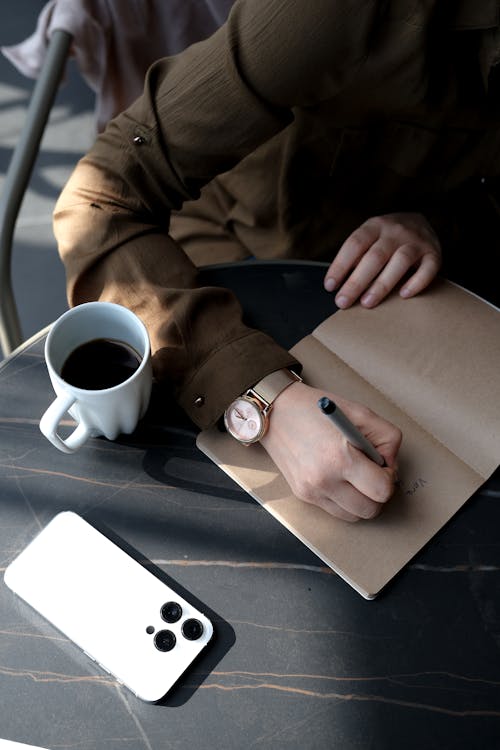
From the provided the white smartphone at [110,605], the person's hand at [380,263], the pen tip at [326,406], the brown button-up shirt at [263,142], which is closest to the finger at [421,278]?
the person's hand at [380,263]

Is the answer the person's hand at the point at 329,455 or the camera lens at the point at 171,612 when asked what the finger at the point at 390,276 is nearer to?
the person's hand at the point at 329,455

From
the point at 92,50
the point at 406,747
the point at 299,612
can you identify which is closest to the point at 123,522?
the point at 299,612

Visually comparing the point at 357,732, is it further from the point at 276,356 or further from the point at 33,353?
the point at 33,353

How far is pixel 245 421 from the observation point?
0.70 metres

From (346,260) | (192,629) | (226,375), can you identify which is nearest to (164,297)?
(226,375)

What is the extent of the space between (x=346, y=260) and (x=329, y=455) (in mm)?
266

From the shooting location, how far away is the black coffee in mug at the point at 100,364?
0.65m

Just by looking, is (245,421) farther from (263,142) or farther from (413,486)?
(263,142)

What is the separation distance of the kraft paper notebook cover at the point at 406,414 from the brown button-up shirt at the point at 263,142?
0.07 meters

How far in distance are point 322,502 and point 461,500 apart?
14 centimetres

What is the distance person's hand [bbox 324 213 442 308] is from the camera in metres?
0.80

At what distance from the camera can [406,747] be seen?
573 mm

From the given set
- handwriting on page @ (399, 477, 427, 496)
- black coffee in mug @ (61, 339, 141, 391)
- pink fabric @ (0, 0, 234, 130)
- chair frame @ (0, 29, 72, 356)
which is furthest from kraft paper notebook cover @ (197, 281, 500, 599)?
pink fabric @ (0, 0, 234, 130)

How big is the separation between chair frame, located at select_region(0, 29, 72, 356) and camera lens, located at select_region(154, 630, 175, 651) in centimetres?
47
